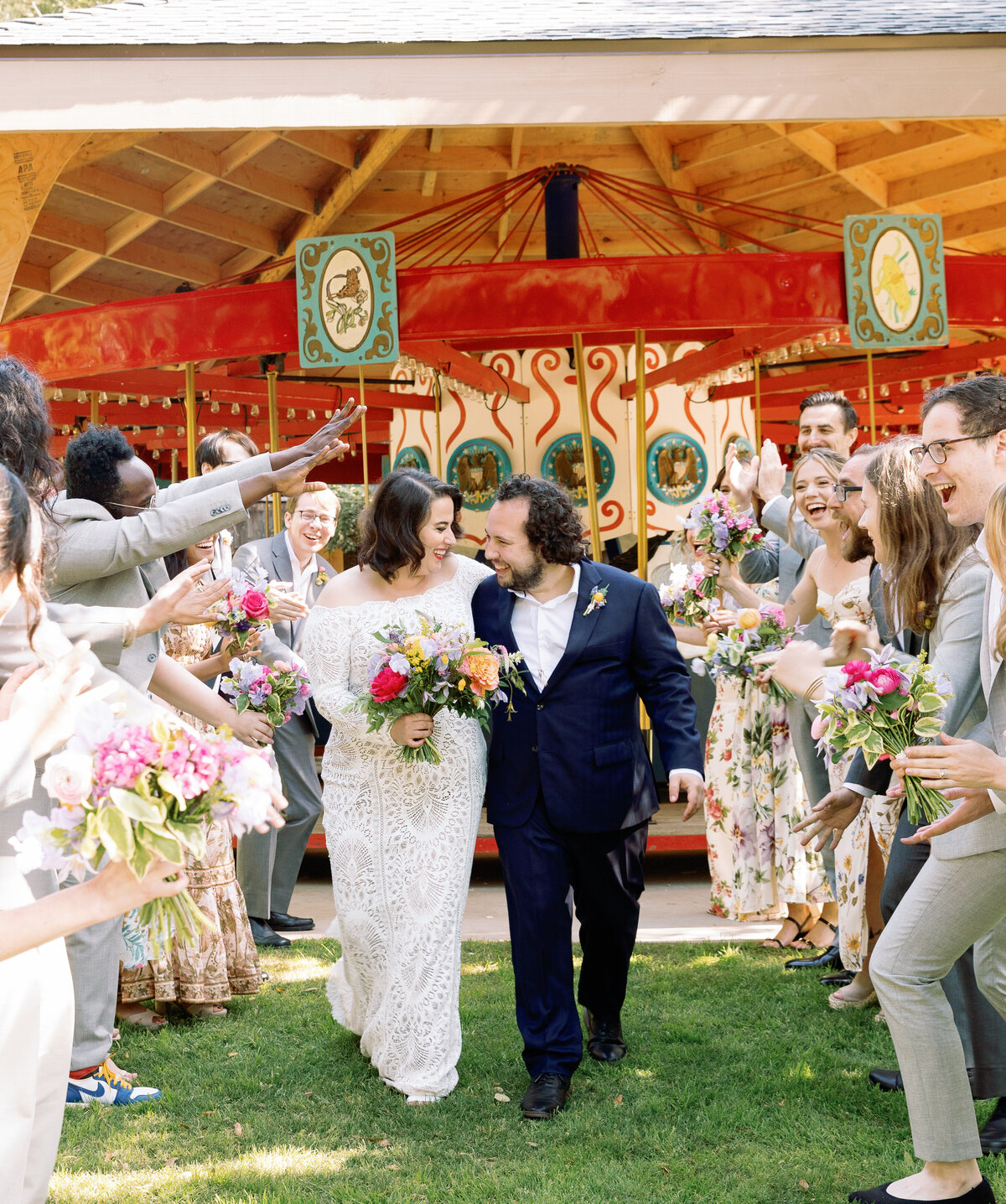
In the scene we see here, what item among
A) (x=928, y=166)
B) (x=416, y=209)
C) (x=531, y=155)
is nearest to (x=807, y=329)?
(x=928, y=166)

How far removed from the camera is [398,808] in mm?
4164

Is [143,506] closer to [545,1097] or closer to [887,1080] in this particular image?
[545,1097]

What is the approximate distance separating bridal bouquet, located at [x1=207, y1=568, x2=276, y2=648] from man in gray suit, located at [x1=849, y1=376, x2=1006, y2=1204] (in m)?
2.63

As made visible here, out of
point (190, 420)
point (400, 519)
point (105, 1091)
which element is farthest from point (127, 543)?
point (190, 420)

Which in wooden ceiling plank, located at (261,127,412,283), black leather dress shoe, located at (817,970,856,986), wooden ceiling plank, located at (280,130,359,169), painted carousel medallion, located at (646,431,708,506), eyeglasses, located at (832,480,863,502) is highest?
wooden ceiling plank, located at (280,130,359,169)

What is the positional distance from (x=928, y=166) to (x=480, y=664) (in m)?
8.11

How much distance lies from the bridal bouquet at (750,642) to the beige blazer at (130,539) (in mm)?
2147

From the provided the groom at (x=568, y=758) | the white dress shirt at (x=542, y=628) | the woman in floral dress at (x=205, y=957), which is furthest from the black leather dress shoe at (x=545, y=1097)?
the woman in floral dress at (x=205, y=957)

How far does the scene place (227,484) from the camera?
3.79 m

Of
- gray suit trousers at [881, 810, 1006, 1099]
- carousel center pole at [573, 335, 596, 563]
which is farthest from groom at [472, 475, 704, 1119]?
carousel center pole at [573, 335, 596, 563]

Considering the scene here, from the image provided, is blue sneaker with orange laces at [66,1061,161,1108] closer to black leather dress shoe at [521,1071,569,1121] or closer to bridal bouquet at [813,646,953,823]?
A: black leather dress shoe at [521,1071,569,1121]

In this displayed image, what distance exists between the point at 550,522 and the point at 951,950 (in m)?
1.95

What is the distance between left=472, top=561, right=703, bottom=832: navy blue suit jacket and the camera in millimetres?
4059

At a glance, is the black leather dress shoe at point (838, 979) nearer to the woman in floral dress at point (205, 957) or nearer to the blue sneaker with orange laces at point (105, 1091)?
the woman in floral dress at point (205, 957)
